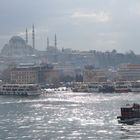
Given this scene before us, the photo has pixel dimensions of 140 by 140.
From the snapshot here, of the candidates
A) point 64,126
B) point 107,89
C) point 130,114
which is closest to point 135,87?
point 107,89

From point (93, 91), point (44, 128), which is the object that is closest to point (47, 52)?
point (93, 91)

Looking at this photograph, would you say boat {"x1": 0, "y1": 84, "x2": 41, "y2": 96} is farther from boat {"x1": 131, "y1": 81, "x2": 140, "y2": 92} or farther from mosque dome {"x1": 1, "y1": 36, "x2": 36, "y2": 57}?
mosque dome {"x1": 1, "y1": 36, "x2": 36, "y2": 57}

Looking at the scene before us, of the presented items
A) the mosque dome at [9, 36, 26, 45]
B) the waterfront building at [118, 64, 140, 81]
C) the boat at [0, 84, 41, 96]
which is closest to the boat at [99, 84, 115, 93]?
the boat at [0, 84, 41, 96]

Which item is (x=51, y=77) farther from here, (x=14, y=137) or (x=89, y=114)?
(x=14, y=137)

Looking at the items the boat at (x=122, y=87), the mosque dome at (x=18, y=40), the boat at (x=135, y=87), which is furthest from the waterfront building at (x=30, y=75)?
the mosque dome at (x=18, y=40)

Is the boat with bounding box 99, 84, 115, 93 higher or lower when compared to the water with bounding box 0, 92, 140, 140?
higher

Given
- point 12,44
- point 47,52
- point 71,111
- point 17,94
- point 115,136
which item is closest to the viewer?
point 115,136

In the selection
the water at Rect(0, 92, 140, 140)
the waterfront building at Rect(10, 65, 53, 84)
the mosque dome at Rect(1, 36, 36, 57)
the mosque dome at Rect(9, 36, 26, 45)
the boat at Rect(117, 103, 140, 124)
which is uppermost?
the mosque dome at Rect(9, 36, 26, 45)

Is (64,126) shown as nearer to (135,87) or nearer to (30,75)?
(135,87)

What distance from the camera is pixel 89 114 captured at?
38500mm

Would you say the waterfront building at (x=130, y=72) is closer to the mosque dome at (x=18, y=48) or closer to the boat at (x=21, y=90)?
the boat at (x=21, y=90)

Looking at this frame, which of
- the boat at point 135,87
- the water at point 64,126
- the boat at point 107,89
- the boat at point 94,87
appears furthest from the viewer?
the boat at point 94,87

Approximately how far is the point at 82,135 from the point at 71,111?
A: 1427 cm

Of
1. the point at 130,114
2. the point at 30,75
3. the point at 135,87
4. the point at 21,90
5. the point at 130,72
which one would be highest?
the point at 130,72
